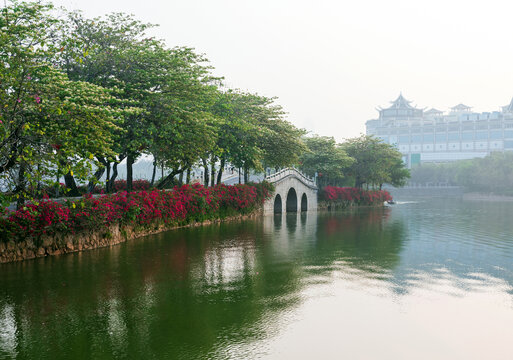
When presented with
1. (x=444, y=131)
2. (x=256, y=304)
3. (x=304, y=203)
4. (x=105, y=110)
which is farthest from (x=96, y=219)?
(x=444, y=131)

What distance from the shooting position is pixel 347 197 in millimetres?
57781

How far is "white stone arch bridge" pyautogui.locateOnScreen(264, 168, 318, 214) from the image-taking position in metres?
43.6

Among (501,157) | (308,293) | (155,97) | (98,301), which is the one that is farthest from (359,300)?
(501,157)

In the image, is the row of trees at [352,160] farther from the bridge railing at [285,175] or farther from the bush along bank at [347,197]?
the bridge railing at [285,175]

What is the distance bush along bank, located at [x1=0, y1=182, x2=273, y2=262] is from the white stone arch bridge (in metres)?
13.0

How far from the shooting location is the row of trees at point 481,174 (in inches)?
3511

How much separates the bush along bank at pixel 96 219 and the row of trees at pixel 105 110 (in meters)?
0.89

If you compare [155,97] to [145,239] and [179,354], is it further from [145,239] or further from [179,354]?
[179,354]

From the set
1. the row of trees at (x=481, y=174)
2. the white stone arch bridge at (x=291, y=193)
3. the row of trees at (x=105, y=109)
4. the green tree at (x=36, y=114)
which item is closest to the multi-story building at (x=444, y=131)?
the row of trees at (x=481, y=174)

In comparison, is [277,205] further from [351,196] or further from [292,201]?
[351,196]

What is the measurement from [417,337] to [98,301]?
7128mm

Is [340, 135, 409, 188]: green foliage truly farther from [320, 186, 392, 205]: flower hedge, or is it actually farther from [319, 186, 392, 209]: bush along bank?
[319, 186, 392, 209]: bush along bank

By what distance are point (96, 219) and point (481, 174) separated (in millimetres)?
88178

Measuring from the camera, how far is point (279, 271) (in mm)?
15297
